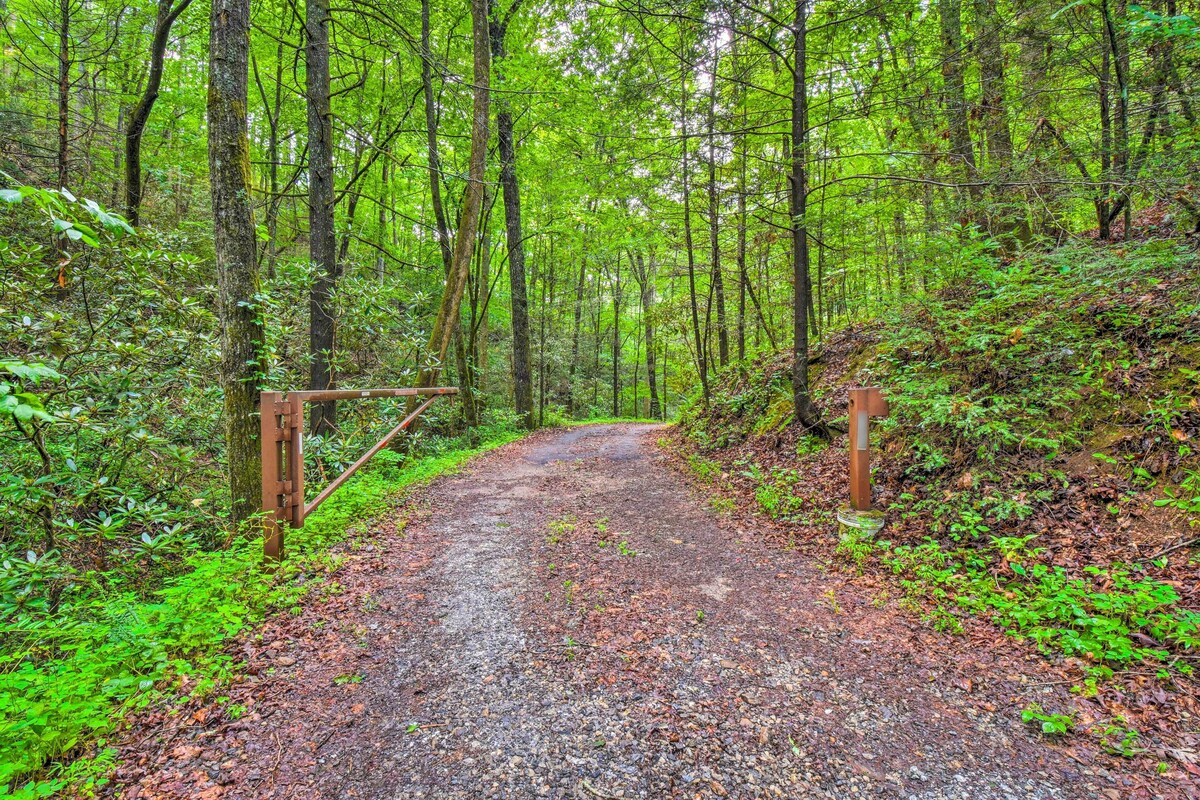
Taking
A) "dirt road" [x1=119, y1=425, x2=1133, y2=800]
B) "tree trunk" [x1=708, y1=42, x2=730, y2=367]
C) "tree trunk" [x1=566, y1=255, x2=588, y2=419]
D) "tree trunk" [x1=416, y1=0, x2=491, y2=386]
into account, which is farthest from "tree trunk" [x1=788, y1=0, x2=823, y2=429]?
"tree trunk" [x1=566, y1=255, x2=588, y2=419]

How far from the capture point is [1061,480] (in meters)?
3.75

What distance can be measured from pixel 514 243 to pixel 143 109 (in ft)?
24.2

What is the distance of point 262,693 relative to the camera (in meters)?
2.44

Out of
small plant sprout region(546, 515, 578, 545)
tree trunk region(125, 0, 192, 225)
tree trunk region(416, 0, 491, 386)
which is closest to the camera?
small plant sprout region(546, 515, 578, 545)

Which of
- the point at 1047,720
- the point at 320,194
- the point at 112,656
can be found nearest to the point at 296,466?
the point at 112,656

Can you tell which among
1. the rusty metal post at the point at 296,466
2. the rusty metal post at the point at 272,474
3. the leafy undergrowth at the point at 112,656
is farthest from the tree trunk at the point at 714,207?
the leafy undergrowth at the point at 112,656

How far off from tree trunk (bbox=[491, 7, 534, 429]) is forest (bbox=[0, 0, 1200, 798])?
5.82 ft

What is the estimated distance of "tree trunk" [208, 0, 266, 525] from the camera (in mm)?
3977

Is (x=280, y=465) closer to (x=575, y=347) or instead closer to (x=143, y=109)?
(x=143, y=109)

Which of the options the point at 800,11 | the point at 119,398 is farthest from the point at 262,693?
the point at 800,11

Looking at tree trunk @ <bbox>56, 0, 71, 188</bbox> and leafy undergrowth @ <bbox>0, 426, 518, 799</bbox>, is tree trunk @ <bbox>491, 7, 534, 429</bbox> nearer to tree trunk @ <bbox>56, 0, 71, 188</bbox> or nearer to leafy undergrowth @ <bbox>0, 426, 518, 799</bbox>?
tree trunk @ <bbox>56, 0, 71, 188</bbox>

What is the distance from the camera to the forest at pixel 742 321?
9.19 ft

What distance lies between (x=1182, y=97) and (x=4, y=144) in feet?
53.0

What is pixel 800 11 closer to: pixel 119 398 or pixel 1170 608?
pixel 1170 608
